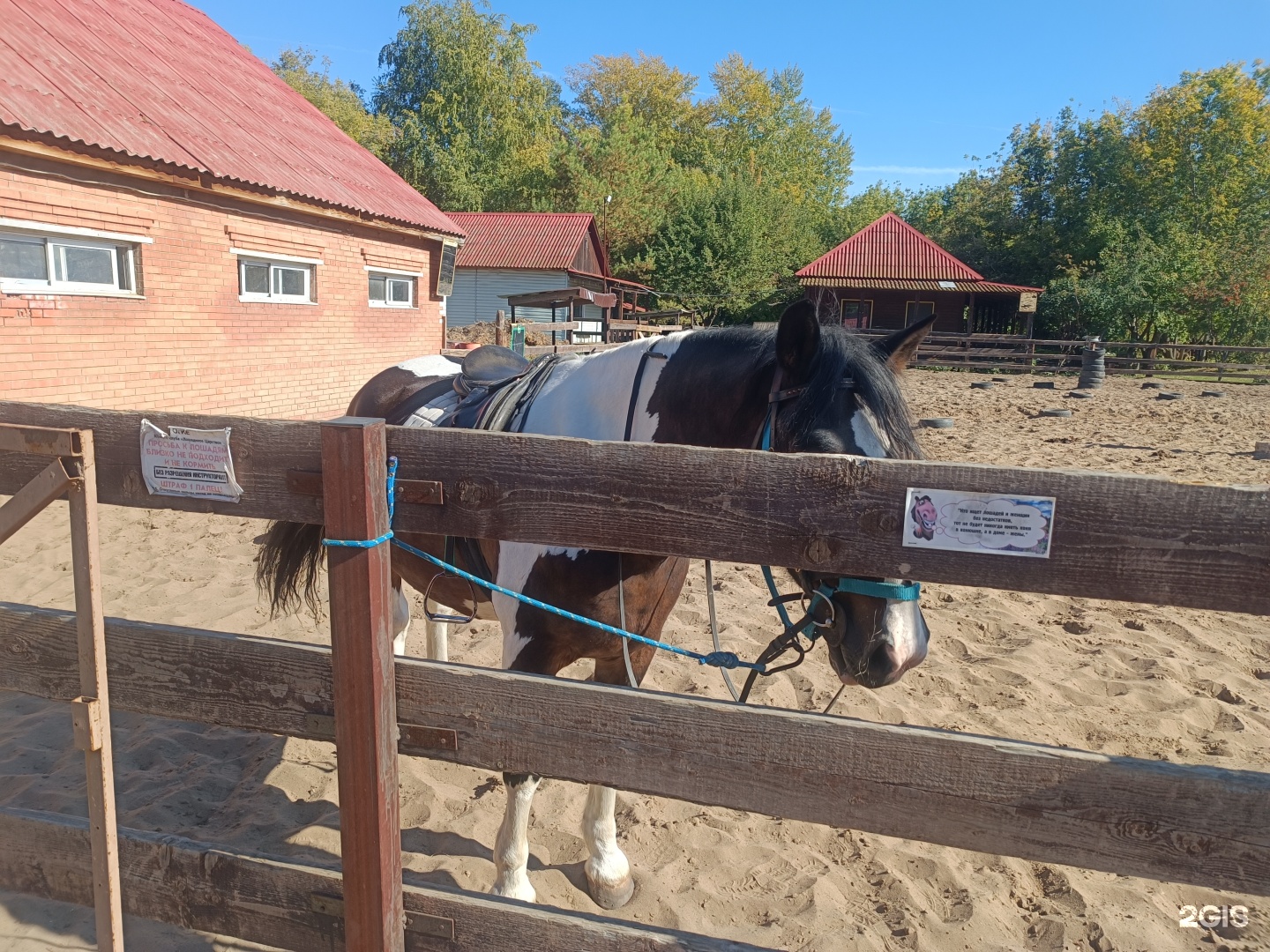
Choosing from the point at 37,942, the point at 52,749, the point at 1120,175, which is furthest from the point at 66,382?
the point at 1120,175

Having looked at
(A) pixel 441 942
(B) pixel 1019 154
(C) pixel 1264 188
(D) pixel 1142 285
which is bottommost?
(A) pixel 441 942

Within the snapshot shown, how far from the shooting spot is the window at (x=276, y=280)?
10586 millimetres

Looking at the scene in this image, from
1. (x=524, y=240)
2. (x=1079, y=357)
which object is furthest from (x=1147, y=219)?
(x=524, y=240)

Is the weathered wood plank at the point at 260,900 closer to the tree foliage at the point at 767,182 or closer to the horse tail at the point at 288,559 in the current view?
the horse tail at the point at 288,559

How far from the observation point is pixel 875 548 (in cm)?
145

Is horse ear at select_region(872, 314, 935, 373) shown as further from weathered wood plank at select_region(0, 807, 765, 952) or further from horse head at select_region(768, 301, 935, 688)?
weathered wood plank at select_region(0, 807, 765, 952)

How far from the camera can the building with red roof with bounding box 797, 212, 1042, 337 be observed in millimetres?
33281

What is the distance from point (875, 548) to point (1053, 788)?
0.53 metres

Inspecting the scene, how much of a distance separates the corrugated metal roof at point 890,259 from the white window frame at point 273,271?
27.1 meters

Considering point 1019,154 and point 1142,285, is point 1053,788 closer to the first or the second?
point 1142,285

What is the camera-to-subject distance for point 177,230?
915 cm

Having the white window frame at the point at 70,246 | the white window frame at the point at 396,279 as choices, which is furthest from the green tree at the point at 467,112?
the white window frame at the point at 70,246

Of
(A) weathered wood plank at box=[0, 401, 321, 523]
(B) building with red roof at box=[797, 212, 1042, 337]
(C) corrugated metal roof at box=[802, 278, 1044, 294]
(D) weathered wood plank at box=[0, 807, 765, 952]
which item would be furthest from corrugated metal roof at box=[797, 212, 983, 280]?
(D) weathered wood plank at box=[0, 807, 765, 952]

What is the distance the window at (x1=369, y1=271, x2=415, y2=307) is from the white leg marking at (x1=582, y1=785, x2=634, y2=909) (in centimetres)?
1242
